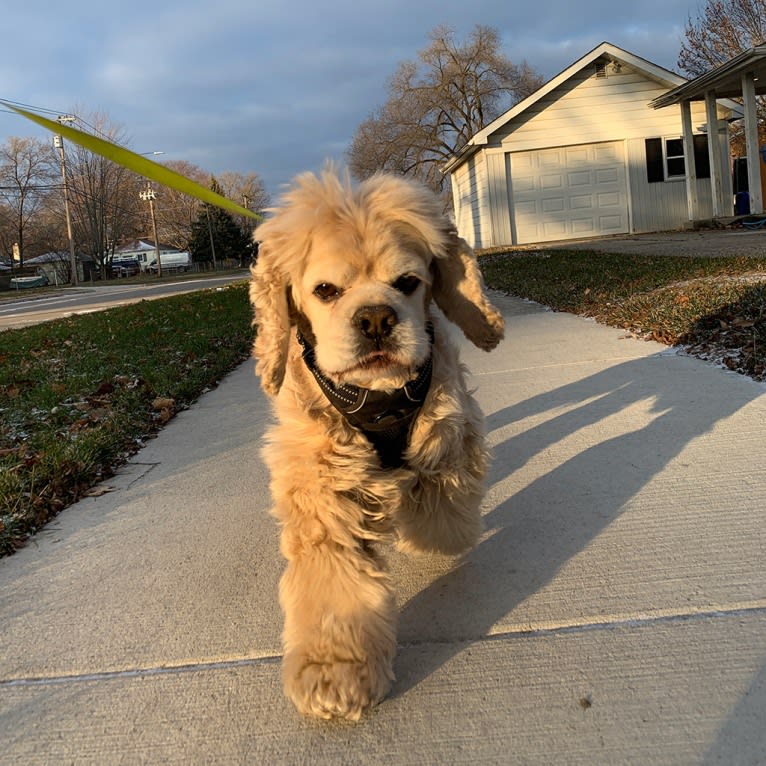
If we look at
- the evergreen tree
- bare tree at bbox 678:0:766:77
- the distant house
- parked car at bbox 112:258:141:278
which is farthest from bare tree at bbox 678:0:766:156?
parked car at bbox 112:258:141:278

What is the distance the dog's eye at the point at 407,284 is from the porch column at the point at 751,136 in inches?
730

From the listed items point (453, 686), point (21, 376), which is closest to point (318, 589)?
point (453, 686)

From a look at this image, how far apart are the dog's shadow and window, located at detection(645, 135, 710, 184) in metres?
20.4

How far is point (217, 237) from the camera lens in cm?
7594

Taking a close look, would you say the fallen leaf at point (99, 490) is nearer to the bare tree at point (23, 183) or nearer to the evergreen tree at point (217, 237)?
the bare tree at point (23, 183)

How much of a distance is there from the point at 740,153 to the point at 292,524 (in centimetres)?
4570

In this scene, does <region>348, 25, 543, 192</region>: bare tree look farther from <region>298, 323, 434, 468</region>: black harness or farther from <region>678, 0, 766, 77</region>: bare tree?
<region>298, 323, 434, 468</region>: black harness

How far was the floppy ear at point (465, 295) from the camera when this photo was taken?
9.01ft

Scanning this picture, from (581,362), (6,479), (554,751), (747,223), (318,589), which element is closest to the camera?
(554,751)

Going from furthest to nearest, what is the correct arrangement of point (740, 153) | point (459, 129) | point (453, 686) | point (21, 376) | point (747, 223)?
1. point (459, 129)
2. point (740, 153)
3. point (747, 223)
4. point (21, 376)
5. point (453, 686)

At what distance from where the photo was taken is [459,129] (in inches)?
1805

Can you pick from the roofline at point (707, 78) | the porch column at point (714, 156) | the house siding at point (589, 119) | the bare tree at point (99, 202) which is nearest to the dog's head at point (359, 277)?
the roofline at point (707, 78)

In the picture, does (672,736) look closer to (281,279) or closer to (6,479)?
(281,279)

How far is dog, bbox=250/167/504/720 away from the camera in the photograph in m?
2.15
